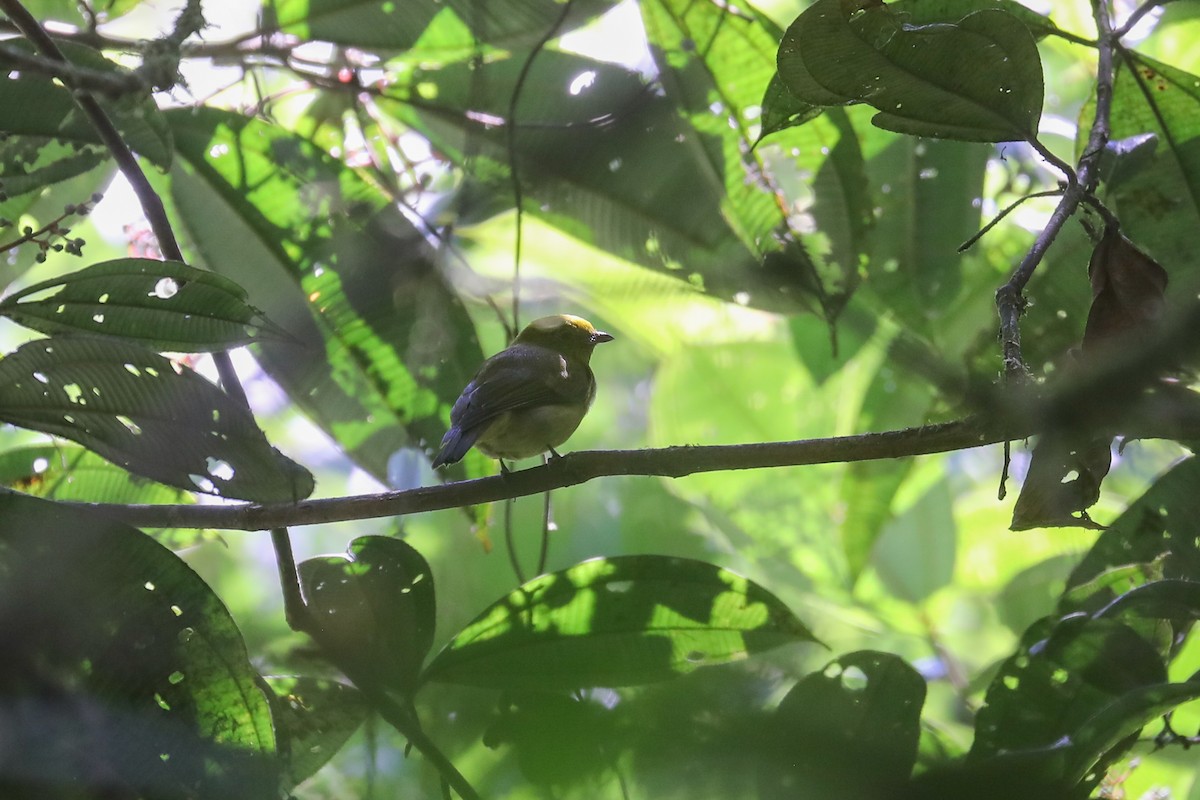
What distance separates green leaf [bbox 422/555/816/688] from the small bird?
306 mm

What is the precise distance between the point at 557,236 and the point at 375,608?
1.08 m

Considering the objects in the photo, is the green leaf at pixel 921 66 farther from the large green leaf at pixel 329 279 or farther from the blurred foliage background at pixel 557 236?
the large green leaf at pixel 329 279

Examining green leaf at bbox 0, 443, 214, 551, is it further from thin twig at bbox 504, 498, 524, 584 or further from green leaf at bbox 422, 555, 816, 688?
green leaf at bbox 422, 555, 816, 688

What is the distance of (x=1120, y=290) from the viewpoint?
1.10 m

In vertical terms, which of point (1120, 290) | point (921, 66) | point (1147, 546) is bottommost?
point (1147, 546)

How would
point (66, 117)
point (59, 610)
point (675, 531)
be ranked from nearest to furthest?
point (59, 610) → point (66, 117) → point (675, 531)

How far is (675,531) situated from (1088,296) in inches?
32.2

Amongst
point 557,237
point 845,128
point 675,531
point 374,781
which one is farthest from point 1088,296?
point 374,781

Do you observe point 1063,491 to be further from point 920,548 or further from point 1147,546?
point 920,548

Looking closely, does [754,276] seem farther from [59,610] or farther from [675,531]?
[59,610]

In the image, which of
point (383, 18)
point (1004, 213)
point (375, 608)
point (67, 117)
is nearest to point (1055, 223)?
point (1004, 213)

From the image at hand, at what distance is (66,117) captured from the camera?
143 cm

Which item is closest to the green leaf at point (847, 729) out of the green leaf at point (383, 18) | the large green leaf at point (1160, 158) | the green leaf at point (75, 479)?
the large green leaf at point (1160, 158)

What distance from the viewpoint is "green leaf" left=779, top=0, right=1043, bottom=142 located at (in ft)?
3.72
